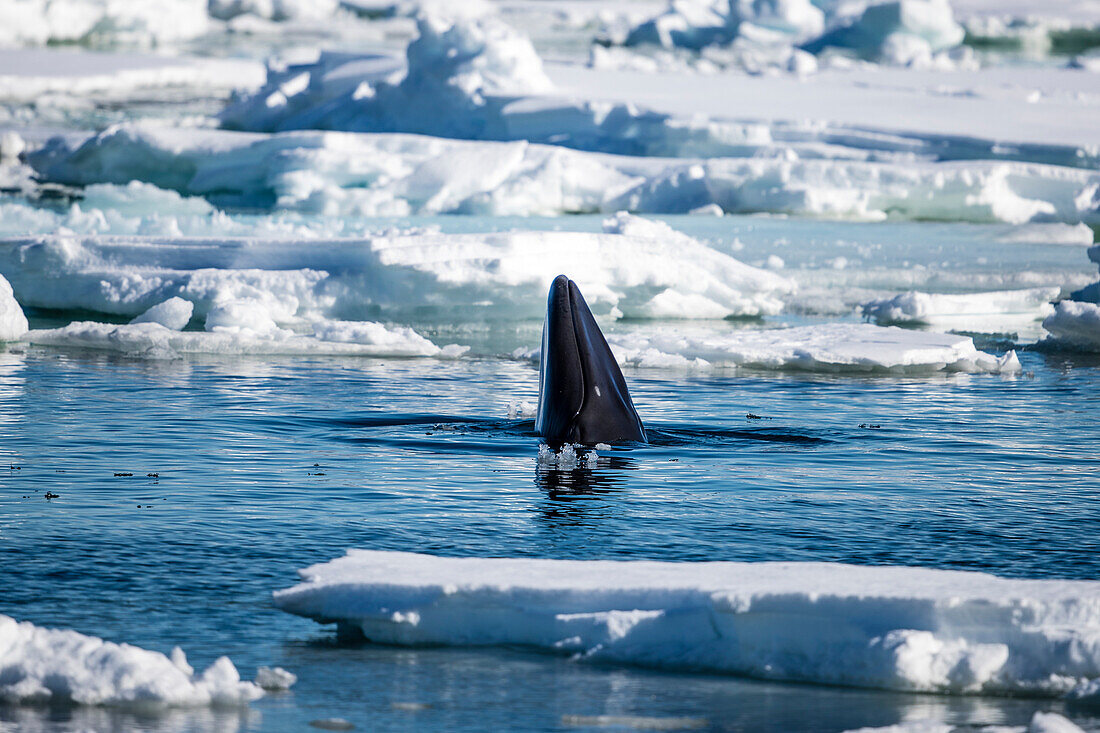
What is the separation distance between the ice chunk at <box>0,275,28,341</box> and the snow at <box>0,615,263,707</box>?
367 inches

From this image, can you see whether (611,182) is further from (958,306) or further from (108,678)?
(108,678)

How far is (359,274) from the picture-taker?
14859 mm

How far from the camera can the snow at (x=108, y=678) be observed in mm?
4660

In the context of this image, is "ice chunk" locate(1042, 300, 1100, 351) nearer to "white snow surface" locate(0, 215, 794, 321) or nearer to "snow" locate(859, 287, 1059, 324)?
"snow" locate(859, 287, 1059, 324)

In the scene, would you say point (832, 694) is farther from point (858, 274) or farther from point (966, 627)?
point (858, 274)

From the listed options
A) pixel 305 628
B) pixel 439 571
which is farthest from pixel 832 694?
pixel 305 628

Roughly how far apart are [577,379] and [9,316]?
707 centimetres

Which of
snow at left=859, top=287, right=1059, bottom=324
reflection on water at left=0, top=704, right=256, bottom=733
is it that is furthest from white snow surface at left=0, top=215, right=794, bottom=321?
reflection on water at left=0, top=704, right=256, bottom=733

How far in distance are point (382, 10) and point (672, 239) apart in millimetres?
62699

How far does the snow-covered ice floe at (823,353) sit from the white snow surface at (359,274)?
185cm

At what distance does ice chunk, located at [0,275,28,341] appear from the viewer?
13492 mm

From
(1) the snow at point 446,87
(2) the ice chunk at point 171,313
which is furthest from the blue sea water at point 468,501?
(1) the snow at point 446,87

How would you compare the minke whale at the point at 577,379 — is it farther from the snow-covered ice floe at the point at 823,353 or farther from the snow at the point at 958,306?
the snow at the point at 958,306

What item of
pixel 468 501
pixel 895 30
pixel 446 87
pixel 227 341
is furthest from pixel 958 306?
pixel 895 30
